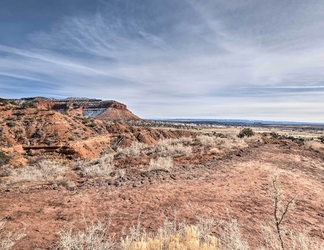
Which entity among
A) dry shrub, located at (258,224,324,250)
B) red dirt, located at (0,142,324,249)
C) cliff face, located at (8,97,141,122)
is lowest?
red dirt, located at (0,142,324,249)

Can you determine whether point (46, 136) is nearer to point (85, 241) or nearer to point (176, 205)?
point (176, 205)

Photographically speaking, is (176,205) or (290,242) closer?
(290,242)

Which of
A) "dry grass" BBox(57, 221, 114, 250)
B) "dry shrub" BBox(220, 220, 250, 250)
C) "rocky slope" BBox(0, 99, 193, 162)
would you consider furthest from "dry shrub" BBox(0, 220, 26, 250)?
"rocky slope" BBox(0, 99, 193, 162)

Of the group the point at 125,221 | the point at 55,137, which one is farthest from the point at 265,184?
the point at 55,137

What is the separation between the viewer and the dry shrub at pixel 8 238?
385cm

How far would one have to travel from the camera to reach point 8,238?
12.2ft

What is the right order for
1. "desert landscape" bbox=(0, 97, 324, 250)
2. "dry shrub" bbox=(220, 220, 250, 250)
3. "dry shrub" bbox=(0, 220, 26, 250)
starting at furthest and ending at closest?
1. "desert landscape" bbox=(0, 97, 324, 250)
2. "dry shrub" bbox=(0, 220, 26, 250)
3. "dry shrub" bbox=(220, 220, 250, 250)

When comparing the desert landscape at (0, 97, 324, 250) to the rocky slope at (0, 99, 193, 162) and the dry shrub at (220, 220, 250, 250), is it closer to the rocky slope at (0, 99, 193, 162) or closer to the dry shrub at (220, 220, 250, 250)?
the dry shrub at (220, 220, 250, 250)

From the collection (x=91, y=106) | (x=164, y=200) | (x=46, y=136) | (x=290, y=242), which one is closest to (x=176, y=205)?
(x=164, y=200)

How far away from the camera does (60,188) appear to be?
7.86m

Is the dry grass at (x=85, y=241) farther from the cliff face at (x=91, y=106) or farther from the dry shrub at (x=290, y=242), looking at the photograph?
the cliff face at (x=91, y=106)

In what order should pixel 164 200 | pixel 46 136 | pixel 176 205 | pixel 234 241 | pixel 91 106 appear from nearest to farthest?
pixel 234 241 → pixel 176 205 → pixel 164 200 → pixel 46 136 → pixel 91 106

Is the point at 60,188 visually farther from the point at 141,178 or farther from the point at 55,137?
the point at 55,137

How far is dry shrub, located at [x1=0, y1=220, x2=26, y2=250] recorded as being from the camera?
151 inches
